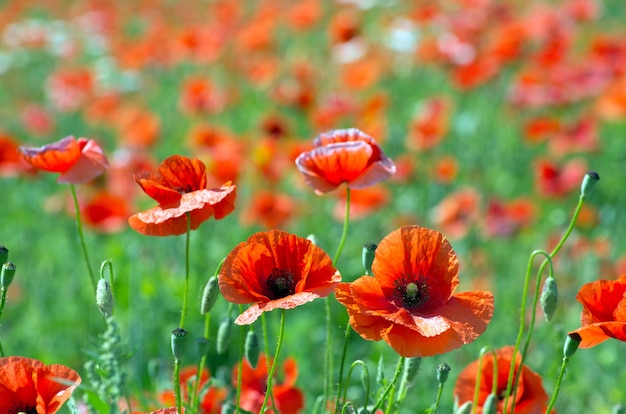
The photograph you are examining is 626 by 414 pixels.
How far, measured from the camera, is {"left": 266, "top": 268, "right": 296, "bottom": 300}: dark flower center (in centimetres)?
149

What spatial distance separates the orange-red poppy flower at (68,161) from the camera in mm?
1780

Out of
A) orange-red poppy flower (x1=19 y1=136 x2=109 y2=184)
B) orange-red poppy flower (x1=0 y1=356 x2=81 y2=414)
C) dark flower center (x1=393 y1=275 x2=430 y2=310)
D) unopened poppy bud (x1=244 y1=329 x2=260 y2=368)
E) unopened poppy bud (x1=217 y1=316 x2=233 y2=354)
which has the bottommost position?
unopened poppy bud (x1=244 y1=329 x2=260 y2=368)

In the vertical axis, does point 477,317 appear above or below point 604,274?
above

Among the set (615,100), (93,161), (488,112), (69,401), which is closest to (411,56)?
(488,112)

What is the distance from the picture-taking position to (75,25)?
9969mm

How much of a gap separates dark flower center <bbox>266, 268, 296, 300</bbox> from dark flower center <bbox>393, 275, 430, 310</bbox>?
0.59ft

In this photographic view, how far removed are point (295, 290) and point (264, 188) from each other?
331 cm

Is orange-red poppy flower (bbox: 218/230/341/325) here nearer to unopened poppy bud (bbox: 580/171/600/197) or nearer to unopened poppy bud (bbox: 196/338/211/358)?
unopened poppy bud (bbox: 196/338/211/358)

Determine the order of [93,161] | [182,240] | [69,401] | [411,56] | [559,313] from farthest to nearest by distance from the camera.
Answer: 1. [411,56]
2. [182,240]
3. [559,313]
4. [93,161]
5. [69,401]

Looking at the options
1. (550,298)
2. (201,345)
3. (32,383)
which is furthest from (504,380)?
(32,383)

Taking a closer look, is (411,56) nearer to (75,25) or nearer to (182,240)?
(182,240)

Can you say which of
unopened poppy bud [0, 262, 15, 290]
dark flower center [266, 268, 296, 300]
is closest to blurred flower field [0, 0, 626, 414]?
dark flower center [266, 268, 296, 300]

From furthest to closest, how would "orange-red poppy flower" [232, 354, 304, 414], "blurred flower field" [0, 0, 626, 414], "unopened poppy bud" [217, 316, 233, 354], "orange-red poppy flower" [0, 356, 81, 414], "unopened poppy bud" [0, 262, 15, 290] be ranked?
"orange-red poppy flower" [232, 354, 304, 414] < "unopened poppy bud" [217, 316, 233, 354] < "blurred flower field" [0, 0, 626, 414] < "unopened poppy bud" [0, 262, 15, 290] < "orange-red poppy flower" [0, 356, 81, 414]

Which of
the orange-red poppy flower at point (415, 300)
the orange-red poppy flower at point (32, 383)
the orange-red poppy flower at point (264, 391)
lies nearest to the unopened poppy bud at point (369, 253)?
the orange-red poppy flower at point (415, 300)
